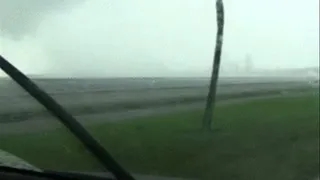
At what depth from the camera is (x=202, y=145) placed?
3438 millimetres

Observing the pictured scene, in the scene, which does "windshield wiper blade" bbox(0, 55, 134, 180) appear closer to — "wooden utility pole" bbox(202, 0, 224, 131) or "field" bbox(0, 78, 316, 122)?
"field" bbox(0, 78, 316, 122)

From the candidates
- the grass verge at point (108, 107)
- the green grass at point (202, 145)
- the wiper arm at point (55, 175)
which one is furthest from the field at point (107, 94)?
the wiper arm at point (55, 175)

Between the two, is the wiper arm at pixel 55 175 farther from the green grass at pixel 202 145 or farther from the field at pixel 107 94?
the field at pixel 107 94

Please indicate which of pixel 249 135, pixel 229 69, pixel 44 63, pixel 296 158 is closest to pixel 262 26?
pixel 229 69

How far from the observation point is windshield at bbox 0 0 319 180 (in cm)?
306

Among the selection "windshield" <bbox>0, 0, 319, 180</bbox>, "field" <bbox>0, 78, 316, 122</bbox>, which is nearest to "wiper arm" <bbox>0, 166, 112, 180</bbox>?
"windshield" <bbox>0, 0, 319, 180</bbox>

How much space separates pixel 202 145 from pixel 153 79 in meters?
0.44

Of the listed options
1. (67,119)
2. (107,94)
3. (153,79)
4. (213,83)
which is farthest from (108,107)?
(213,83)

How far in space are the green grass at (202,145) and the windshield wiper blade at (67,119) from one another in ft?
0.15

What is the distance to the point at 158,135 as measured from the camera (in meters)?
3.38

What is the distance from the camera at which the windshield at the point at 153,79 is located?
3064 millimetres

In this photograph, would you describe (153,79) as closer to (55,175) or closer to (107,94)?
(107,94)

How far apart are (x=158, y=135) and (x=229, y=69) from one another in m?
0.58

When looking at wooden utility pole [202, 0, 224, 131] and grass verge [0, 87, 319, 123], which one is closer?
grass verge [0, 87, 319, 123]
